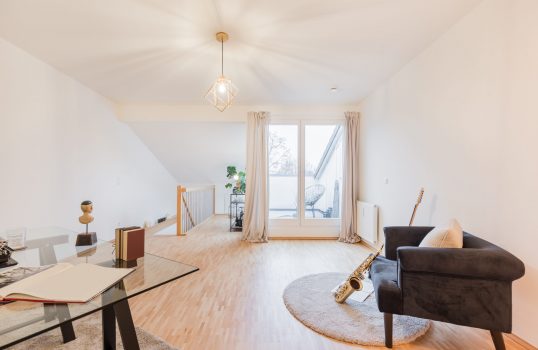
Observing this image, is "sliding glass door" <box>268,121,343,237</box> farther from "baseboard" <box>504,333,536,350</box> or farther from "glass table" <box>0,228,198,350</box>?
"glass table" <box>0,228,198,350</box>

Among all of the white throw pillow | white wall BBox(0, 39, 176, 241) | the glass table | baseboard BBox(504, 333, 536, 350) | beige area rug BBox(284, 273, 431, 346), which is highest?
white wall BBox(0, 39, 176, 241)

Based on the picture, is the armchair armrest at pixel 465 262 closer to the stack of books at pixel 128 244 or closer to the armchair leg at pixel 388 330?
the armchair leg at pixel 388 330

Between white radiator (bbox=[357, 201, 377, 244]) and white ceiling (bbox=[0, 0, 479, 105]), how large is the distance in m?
1.83

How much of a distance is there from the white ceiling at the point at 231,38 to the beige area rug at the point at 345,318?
2404mm

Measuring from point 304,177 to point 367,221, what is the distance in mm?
1294

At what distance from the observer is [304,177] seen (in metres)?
4.65

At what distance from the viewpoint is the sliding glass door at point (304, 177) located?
4.65 metres

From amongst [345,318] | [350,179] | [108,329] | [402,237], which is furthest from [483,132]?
[108,329]

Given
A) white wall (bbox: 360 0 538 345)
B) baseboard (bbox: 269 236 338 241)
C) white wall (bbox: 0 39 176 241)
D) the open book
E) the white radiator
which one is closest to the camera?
the open book

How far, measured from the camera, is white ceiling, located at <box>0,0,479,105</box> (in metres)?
1.97

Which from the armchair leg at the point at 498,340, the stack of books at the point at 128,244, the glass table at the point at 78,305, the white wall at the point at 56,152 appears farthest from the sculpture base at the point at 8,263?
the armchair leg at the point at 498,340

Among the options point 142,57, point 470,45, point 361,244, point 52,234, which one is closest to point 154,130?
point 142,57

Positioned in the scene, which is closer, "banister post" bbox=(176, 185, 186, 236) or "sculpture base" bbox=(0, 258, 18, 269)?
"sculpture base" bbox=(0, 258, 18, 269)

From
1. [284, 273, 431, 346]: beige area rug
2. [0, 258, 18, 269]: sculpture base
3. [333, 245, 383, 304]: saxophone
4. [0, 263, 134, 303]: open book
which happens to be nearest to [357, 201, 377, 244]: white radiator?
[284, 273, 431, 346]: beige area rug
